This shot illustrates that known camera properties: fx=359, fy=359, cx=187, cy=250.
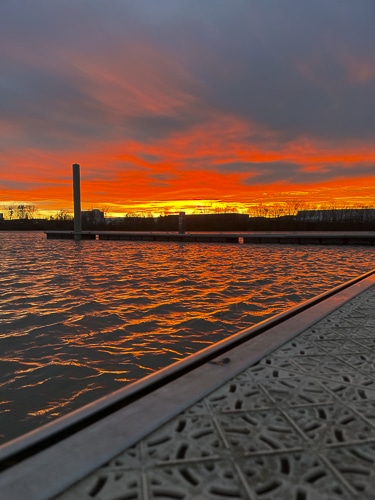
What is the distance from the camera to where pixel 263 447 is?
1.63 meters

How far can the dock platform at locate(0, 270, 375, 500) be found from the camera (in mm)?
1400

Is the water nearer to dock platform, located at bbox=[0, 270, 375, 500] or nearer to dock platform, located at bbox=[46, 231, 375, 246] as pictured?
dock platform, located at bbox=[0, 270, 375, 500]

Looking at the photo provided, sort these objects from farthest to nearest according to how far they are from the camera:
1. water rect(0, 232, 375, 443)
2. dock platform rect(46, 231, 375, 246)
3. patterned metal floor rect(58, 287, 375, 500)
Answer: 1. dock platform rect(46, 231, 375, 246)
2. water rect(0, 232, 375, 443)
3. patterned metal floor rect(58, 287, 375, 500)

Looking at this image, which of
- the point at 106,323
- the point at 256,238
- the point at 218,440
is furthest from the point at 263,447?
the point at 256,238

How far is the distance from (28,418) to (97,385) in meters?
0.72

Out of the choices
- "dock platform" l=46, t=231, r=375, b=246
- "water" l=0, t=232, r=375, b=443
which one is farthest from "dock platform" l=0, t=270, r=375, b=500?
"dock platform" l=46, t=231, r=375, b=246

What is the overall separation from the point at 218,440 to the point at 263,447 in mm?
208

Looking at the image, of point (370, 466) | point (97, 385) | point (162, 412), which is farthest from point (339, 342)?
point (97, 385)

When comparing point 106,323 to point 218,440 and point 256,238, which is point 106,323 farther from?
point 256,238

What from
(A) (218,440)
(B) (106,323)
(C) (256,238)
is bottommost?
(B) (106,323)

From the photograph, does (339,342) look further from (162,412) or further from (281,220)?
(281,220)

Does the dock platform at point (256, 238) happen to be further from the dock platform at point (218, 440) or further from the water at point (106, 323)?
the dock platform at point (218, 440)

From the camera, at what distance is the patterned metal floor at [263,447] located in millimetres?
1391

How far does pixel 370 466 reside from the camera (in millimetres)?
1519
